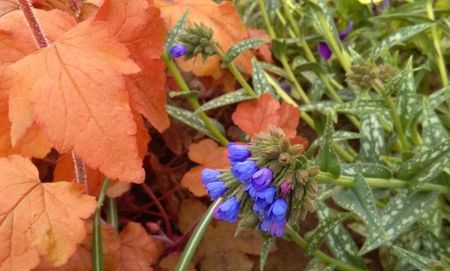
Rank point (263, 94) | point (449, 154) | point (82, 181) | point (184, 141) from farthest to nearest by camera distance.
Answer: point (184, 141) < point (263, 94) < point (82, 181) < point (449, 154)

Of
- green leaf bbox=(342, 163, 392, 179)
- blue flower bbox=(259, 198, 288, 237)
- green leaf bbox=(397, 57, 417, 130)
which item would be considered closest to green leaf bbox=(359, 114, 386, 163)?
green leaf bbox=(397, 57, 417, 130)

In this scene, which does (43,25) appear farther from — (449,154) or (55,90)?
(449,154)

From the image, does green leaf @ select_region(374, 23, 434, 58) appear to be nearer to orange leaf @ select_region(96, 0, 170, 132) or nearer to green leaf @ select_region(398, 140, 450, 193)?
green leaf @ select_region(398, 140, 450, 193)

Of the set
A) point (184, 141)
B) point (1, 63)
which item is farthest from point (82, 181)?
point (184, 141)

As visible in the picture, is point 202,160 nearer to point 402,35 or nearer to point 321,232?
point 321,232

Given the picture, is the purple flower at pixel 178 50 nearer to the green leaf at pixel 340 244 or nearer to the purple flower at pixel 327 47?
the green leaf at pixel 340 244
